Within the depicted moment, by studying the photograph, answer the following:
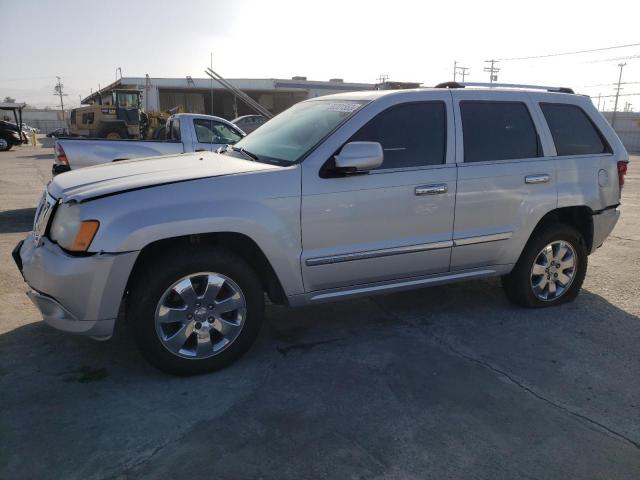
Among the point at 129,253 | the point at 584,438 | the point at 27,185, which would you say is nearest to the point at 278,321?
the point at 129,253

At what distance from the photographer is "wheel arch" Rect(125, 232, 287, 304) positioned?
334 cm

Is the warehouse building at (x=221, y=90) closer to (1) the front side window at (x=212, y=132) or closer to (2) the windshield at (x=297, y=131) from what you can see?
(1) the front side window at (x=212, y=132)

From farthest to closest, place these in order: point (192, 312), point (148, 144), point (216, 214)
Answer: point (148, 144) < point (192, 312) < point (216, 214)

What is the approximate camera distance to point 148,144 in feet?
28.2

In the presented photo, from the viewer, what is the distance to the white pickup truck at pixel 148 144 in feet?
27.2

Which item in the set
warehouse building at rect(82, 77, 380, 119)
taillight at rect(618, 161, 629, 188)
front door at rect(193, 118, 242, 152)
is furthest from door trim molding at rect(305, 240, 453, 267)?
warehouse building at rect(82, 77, 380, 119)

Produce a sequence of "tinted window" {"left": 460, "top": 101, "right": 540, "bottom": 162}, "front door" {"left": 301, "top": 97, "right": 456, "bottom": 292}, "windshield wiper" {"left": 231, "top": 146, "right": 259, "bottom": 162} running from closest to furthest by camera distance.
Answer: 1. "front door" {"left": 301, "top": 97, "right": 456, "bottom": 292}
2. "windshield wiper" {"left": 231, "top": 146, "right": 259, "bottom": 162}
3. "tinted window" {"left": 460, "top": 101, "right": 540, "bottom": 162}

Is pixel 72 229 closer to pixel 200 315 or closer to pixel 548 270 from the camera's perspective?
pixel 200 315

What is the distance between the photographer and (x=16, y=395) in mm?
3156

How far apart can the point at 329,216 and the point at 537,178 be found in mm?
1969

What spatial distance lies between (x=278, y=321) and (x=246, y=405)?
52.8 inches

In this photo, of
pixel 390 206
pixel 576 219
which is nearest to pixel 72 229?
pixel 390 206

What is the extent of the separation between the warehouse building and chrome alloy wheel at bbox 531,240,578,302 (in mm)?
37924

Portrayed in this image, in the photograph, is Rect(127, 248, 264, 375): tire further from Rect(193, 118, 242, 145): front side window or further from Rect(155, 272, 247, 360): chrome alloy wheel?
Rect(193, 118, 242, 145): front side window
